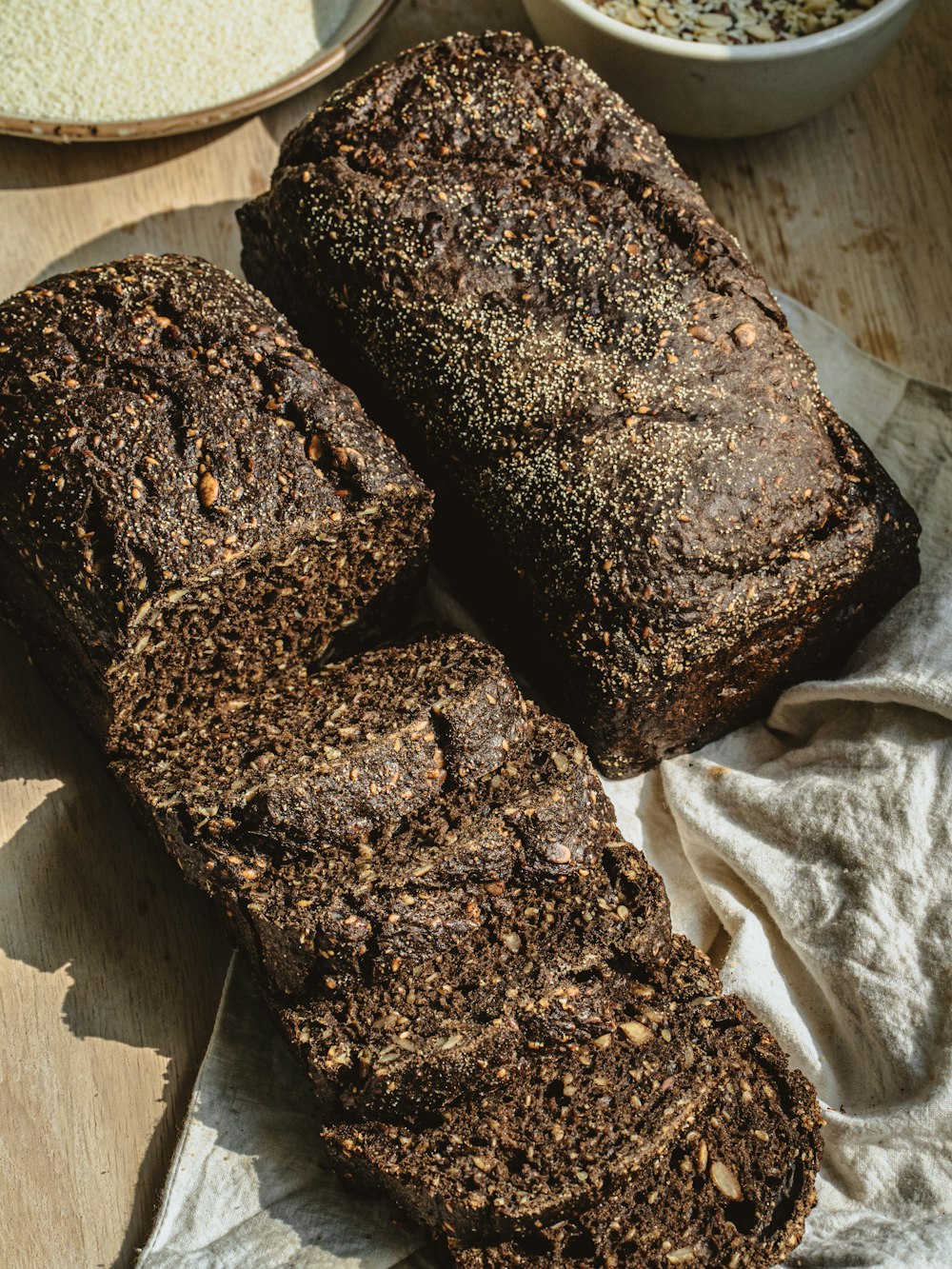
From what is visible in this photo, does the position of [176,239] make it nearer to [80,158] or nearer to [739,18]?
[80,158]

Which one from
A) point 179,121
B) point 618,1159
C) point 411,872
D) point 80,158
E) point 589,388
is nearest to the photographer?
point 618,1159

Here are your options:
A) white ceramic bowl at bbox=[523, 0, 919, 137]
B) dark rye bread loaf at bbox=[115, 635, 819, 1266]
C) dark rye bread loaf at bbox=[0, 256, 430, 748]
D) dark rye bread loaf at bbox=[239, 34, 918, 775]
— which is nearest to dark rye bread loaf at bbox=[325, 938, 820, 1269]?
dark rye bread loaf at bbox=[115, 635, 819, 1266]

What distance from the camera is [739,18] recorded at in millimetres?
3229

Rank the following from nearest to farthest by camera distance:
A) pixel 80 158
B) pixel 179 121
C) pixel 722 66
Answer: pixel 722 66, pixel 179 121, pixel 80 158

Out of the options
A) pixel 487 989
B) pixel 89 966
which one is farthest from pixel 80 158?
pixel 487 989

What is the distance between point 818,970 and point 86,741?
5.52 ft

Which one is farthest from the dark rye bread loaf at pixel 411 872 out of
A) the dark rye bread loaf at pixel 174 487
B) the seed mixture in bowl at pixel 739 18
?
the seed mixture in bowl at pixel 739 18

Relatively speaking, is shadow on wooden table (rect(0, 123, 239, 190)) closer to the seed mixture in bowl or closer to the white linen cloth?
the seed mixture in bowl

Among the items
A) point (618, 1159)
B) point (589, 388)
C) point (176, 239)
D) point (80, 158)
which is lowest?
point (618, 1159)

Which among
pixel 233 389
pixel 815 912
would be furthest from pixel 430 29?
pixel 815 912

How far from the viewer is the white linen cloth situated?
246cm

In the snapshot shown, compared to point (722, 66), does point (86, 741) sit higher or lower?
lower

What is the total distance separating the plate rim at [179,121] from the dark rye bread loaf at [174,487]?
2.88 feet

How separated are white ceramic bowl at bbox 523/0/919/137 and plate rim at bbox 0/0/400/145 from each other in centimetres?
59
